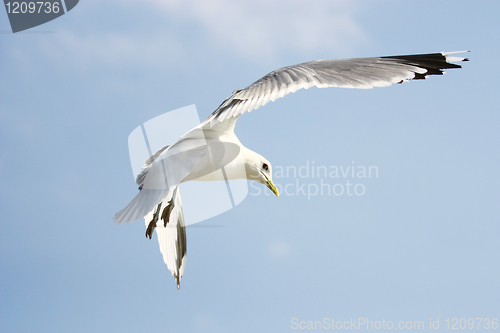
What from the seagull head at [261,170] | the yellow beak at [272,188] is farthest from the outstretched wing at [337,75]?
the yellow beak at [272,188]

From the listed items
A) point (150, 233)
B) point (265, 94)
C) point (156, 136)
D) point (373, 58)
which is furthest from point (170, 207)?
point (373, 58)

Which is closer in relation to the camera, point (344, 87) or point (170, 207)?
point (344, 87)

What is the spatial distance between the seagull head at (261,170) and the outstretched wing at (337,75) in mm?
701

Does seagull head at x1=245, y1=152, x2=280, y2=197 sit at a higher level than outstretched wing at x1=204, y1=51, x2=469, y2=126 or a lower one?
Answer: lower

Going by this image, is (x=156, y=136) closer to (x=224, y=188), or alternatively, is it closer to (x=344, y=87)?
(x=224, y=188)

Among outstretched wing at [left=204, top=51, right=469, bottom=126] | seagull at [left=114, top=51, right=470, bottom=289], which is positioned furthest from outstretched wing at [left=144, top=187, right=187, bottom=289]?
outstretched wing at [left=204, top=51, right=469, bottom=126]

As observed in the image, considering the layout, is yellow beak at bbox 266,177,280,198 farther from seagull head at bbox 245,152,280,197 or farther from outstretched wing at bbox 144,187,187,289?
outstretched wing at bbox 144,187,187,289

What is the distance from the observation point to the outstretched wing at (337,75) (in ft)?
6.68

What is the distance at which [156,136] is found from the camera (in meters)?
3.12

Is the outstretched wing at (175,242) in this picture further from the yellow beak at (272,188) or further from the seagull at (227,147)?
the yellow beak at (272,188)

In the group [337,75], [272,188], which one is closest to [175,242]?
[272,188]

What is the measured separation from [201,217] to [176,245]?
0.35 m

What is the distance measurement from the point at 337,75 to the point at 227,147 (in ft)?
3.36

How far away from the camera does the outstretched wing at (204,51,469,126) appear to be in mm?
2035
